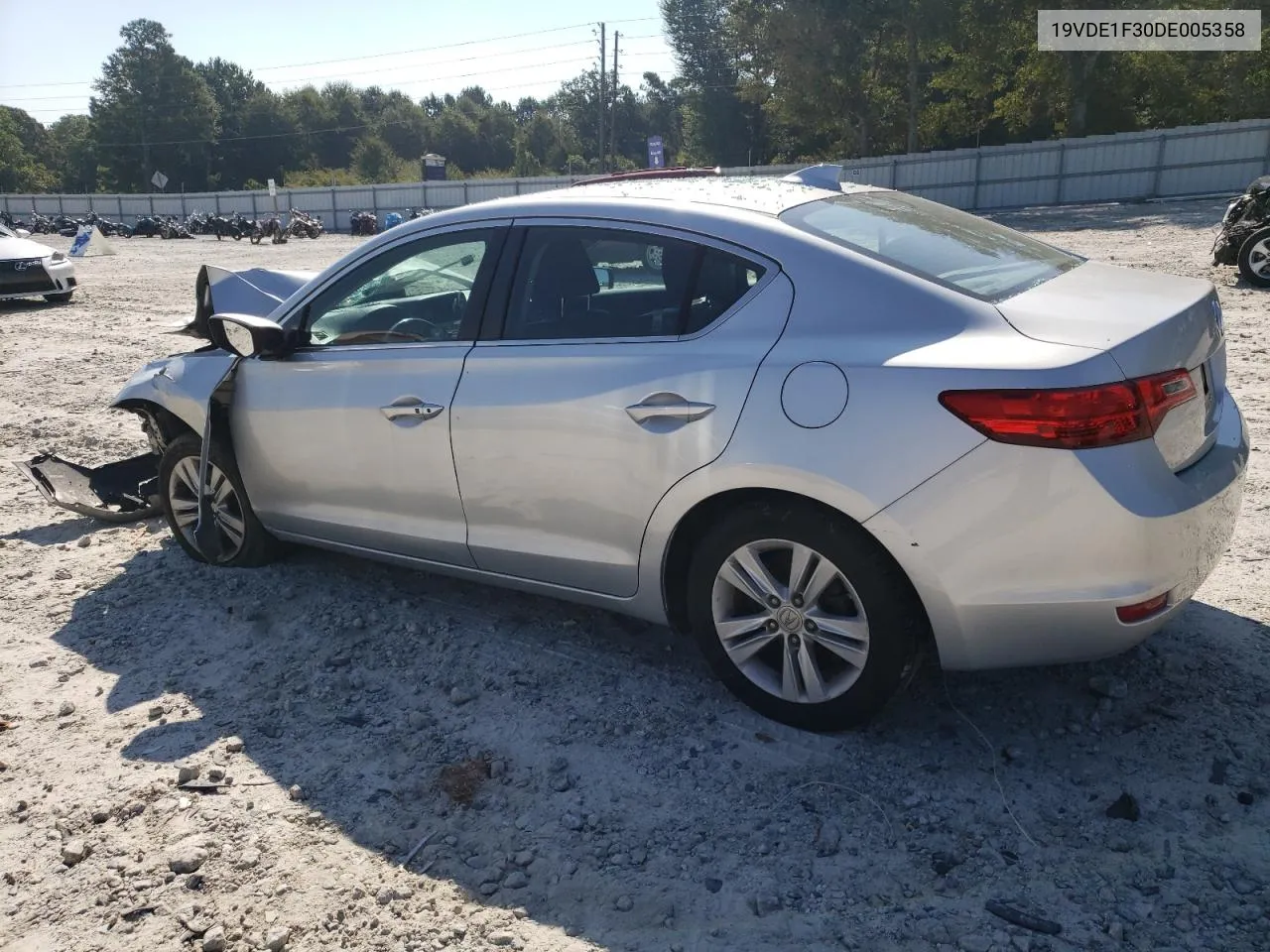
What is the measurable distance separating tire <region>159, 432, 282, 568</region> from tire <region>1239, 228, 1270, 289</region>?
10918 millimetres

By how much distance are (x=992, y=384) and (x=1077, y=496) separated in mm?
369

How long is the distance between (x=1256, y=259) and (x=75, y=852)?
12287 mm

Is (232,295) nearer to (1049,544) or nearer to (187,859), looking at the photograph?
(187,859)

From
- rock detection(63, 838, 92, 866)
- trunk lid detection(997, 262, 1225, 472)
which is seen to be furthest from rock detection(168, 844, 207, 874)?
trunk lid detection(997, 262, 1225, 472)

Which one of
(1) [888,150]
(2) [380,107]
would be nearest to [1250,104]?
(1) [888,150]

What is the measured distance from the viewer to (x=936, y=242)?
343 centimetres

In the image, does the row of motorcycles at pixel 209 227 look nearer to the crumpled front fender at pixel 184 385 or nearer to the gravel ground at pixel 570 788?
the crumpled front fender at pixel 184 385

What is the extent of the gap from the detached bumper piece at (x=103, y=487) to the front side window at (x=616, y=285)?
3122 millimetres

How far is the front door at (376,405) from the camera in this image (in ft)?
12.5

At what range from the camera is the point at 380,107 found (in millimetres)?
114312

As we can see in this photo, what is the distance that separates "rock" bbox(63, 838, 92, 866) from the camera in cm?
288

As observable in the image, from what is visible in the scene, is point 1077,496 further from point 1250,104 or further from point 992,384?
point 1250,104

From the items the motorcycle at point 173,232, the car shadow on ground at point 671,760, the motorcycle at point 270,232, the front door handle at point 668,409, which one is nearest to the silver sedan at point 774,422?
the front door handle at point 668,409

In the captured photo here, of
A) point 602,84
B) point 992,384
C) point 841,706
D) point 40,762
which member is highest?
point 602,84
